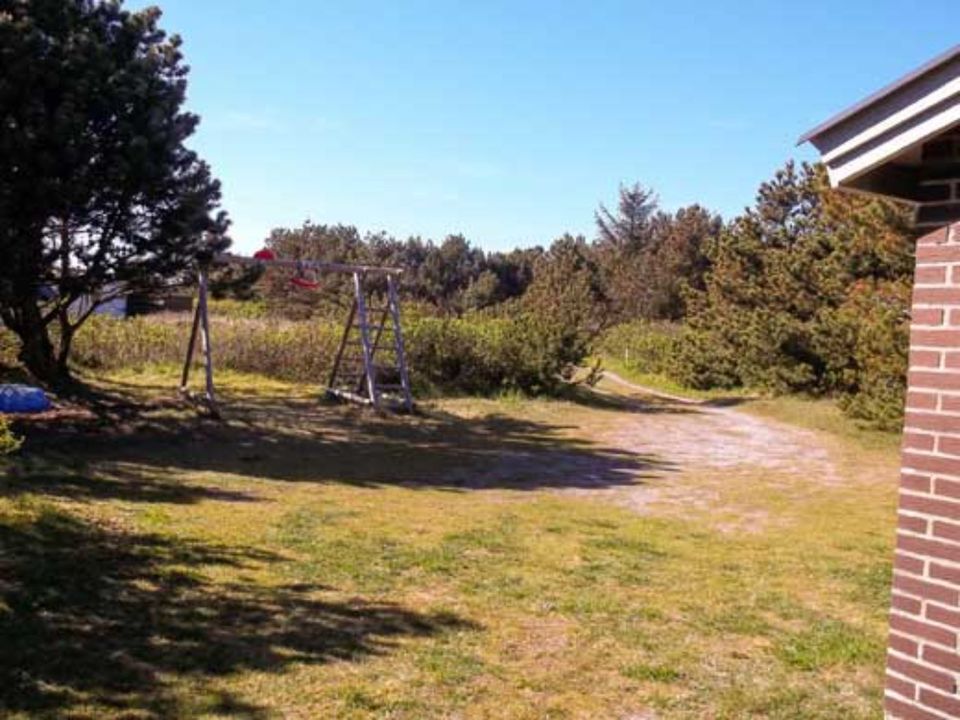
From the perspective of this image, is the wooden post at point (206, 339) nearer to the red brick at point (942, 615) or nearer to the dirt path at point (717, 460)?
the dirt path at point (717, 460)

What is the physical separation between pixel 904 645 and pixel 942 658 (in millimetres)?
137

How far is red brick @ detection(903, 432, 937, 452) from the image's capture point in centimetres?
294

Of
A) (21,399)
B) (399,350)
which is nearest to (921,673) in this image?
(21,399)

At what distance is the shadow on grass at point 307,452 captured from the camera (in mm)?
8672

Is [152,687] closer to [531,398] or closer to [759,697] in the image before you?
[759,697]

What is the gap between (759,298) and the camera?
2245 centimetres

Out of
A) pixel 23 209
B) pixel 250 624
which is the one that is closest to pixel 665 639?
pixel 250 624

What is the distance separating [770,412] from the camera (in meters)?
18.4

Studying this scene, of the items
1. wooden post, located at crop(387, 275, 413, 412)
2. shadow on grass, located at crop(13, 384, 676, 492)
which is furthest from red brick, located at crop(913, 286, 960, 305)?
wooden post, located at crop(387, 275, 413, 412)

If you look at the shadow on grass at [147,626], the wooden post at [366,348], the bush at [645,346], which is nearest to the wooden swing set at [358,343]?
the wooden post at [366,348]

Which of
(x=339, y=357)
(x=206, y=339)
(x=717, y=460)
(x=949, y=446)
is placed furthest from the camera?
(x=339, y=357)

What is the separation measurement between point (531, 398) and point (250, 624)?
14.1 metres

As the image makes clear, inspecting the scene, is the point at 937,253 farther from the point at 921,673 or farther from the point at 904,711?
the point at 904,711

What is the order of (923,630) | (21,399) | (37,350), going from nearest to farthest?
(923,630) → (21,399) → (37,350)
